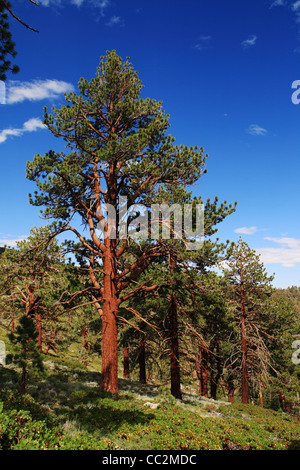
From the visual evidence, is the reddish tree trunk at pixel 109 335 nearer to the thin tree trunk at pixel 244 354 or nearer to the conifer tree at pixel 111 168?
the conifer tree at pixel 111 168

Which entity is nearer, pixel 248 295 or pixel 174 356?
pixel 174 356

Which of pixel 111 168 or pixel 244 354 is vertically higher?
pixel 111 168

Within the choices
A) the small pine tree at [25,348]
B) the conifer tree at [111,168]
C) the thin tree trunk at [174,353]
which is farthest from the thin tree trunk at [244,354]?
the small pine tree at [25,348]

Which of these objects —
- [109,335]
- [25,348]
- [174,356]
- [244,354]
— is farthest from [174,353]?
[25,348]

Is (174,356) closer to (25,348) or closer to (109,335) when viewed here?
(109,335)

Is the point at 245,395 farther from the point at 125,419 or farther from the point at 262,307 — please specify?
the point at 125,419

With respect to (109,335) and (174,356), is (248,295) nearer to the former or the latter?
(174,356)

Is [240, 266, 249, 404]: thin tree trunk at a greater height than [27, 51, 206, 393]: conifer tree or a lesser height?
lesser

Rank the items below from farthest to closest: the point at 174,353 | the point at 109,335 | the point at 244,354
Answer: the point at 244,354 → the point at 174,353 → the point at 109,335


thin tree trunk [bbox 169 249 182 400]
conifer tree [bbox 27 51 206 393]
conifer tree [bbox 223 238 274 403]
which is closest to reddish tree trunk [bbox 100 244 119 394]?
conifer tree [bbox 27 51 206 393]

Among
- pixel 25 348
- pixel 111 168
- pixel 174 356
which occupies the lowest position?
pixel 174 356

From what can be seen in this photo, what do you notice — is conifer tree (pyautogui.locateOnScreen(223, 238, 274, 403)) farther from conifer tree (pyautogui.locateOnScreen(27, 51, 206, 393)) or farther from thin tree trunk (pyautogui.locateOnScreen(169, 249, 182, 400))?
conifer tree (pyautogui.locateOnScreen(27, 51, 206, 393))

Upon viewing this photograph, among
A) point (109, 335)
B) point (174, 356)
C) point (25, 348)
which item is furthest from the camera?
point (174, 356)

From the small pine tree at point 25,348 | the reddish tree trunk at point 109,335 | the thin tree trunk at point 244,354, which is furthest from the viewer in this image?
the thin tree trunk at point 244,354
